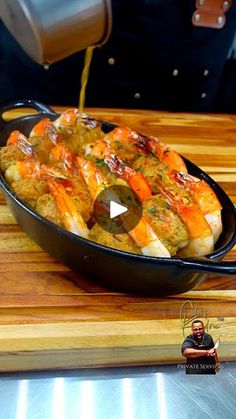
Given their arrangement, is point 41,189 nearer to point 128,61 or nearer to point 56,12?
point 56,12

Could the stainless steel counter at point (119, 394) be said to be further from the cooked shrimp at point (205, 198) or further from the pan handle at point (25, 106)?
the pan handle at point (25, 106)

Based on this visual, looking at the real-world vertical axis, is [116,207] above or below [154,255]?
above

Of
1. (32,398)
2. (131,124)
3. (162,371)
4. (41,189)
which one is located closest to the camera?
(32,398)

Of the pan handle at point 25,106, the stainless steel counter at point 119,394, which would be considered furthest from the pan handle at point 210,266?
the pan handle at point 25,106

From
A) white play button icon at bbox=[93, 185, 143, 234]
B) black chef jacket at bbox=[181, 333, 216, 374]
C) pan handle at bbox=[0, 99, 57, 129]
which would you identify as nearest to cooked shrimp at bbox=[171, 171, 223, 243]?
white play button icon at bbox=[93, 185, 143, 234]

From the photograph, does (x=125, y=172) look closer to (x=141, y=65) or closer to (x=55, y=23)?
(x=55, y=23)

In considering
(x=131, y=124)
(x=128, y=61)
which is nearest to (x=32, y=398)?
(x=131, y=124)
